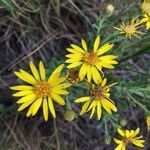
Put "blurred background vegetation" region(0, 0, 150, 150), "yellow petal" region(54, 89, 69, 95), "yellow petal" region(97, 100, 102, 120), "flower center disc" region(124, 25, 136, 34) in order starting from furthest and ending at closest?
"blurred background vegetation" region(0, 0, 150, 150) → "flower center disc" region(124, 25, 136, 34) → "yellow petal" region(97, 100, 102, 120) → "yellow petal" region(54, 89, 69, 95)

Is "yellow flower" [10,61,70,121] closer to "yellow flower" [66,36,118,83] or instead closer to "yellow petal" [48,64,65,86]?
"yellow petal" [48,64,65,86]

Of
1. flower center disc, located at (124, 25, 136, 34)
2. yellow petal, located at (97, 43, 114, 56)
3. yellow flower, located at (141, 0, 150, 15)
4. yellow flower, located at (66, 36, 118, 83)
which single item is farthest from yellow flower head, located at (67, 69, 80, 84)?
yellow flower, located at (141, 0, 150, 15)

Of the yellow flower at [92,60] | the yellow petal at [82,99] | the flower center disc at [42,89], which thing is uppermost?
the yellow flower at [92,60]

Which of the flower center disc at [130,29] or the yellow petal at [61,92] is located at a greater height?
the flower center disc at [130,29]

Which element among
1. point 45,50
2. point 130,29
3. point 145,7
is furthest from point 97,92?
point 45,50

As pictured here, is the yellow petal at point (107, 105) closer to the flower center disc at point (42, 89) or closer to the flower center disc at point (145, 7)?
the flower center disc at point (42, 89)

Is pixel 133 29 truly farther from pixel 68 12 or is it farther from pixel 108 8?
pixel 68 12

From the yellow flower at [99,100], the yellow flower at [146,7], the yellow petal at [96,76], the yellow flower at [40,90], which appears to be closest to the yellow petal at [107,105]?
the yellow flower at [99,100]
